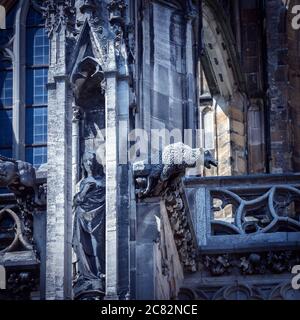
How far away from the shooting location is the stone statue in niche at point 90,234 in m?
29.5

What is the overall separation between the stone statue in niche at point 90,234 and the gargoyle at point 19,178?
459mm

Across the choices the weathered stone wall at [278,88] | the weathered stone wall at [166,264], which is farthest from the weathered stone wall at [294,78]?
the weathered stone wall at [166,264]

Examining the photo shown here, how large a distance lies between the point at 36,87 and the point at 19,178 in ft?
22.6

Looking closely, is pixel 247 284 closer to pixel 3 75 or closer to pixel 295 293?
pixel 295 293

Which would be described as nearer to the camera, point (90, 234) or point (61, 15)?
point (90, 234)

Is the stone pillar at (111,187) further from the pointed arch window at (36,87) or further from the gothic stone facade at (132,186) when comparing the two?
the pointed arch window at (36,87)

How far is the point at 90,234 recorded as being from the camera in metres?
29.8

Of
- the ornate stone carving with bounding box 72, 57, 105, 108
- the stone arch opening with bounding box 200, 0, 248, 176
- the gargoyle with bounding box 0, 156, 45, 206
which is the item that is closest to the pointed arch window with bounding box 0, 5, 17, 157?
the stone arch opening with bounding box 200, 0, 248, 176

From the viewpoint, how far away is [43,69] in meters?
36.4

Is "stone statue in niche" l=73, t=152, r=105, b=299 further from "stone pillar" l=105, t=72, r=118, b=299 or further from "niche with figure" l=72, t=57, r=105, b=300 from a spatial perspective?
"stone pillar" l=105, t=72, r=118, b=299

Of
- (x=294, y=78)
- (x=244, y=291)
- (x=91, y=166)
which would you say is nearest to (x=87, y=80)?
(x=91, y=166)

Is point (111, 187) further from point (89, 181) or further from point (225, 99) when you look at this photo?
point (225, 99)
